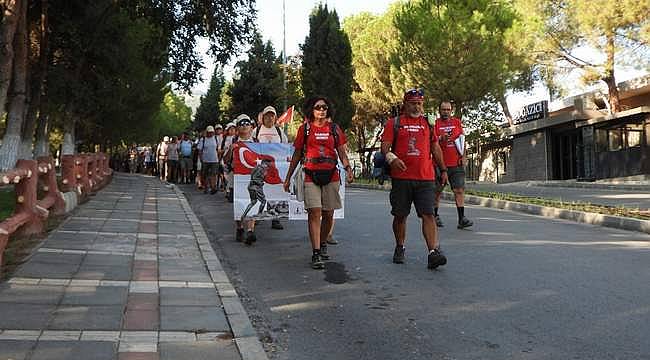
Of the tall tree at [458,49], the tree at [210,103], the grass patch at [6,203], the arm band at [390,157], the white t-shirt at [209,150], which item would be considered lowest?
the grass patch at [6,203]

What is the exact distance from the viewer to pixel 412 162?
6617 millimetres

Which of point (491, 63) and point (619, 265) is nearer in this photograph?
point (619, 265)

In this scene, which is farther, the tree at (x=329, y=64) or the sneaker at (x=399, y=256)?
the tree at (x=329, y=64)

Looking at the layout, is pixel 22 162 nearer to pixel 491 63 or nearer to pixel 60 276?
pixel 60 276

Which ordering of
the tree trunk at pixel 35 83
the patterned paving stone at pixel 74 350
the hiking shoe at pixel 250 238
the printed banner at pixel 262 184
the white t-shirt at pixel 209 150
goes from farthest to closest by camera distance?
the tree trunk at pixel 35 83
the white t-shirt at pixel 209 150
the printed banner at pixel 262 184
the hiking shoe at pixel 250 238
the patterned paving stone at pixel 74 350

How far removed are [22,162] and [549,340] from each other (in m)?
5.86

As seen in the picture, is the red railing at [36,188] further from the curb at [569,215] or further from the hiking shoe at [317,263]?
the curb at [569,215]

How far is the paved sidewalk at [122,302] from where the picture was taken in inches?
155

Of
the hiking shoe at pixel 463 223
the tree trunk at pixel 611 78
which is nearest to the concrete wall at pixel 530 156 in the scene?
the tree trunk at pixel 611 78

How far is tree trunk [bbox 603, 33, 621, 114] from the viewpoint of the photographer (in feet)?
86.5

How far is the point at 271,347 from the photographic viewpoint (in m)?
4.20

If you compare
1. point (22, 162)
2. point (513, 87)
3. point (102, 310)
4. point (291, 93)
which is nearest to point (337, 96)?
point (291, 93)

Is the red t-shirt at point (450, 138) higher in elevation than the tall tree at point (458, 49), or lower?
lower

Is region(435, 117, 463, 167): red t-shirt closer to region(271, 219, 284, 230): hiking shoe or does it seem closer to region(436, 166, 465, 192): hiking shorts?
region(436, 166, 465, 192): hiking shorts
